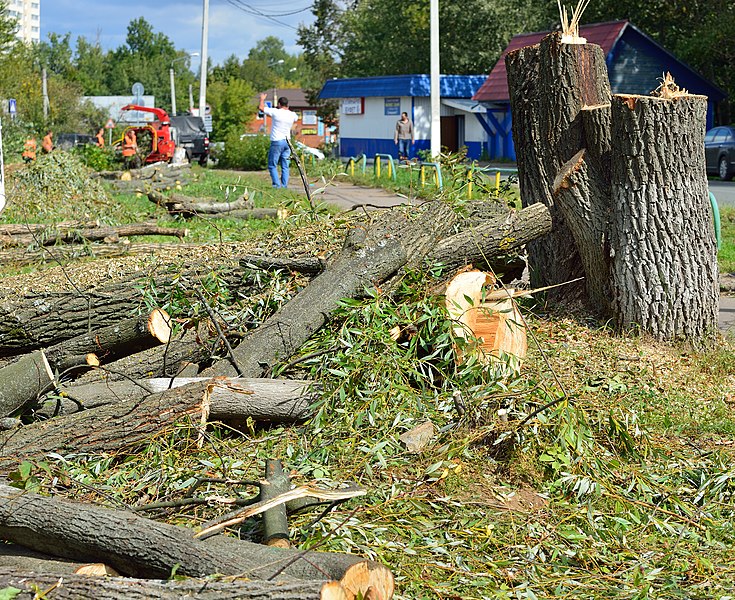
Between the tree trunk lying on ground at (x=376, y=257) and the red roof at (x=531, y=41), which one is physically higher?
the red roof at (x=531, y=41)

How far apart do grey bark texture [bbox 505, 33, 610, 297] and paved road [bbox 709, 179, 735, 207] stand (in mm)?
10877

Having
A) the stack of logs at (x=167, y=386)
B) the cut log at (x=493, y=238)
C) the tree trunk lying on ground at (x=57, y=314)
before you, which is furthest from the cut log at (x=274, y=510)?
the cut log at (x=493, y=238)

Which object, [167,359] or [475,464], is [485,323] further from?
[167,359]

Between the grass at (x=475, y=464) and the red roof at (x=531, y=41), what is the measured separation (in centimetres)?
2877

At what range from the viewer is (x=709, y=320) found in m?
7.31

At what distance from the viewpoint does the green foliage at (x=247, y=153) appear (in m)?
33.7

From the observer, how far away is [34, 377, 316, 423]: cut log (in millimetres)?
5449

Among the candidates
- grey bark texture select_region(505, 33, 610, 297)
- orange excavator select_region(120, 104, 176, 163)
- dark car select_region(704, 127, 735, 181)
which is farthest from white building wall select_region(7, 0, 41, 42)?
grey bark texture select_region(505, 33, 610, 297)

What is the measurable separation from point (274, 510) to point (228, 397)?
4.38 ft

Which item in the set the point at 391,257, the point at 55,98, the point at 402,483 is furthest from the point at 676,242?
the point at 55,98

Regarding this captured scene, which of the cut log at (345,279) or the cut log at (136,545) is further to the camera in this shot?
the cut log at (345,279)

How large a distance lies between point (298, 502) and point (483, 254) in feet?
9.86

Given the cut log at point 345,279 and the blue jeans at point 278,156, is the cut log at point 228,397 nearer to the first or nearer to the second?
the cut log at point 345,279

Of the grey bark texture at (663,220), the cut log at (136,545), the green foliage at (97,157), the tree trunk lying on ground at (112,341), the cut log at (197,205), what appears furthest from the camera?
the green foliage at (97,157)
